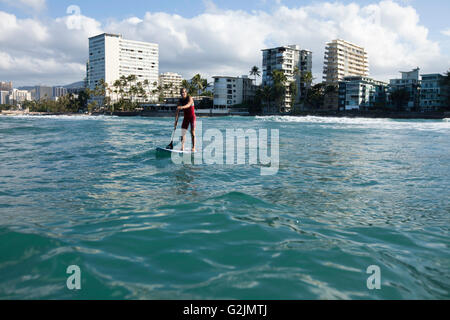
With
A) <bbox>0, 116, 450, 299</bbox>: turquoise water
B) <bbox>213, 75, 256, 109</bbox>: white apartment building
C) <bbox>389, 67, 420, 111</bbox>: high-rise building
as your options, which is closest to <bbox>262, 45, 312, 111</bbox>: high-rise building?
<bbox>213, 75, 256, 109</bbox>: white apartment building

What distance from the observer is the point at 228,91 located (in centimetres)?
12012

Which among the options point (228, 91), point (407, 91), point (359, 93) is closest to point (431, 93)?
point (407, 91)

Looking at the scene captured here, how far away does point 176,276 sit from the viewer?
3.44m

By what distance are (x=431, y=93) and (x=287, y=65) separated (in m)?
45.0

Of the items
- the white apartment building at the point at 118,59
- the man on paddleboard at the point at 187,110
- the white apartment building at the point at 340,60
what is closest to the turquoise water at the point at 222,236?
the man on paddleboard at the point at 187,110

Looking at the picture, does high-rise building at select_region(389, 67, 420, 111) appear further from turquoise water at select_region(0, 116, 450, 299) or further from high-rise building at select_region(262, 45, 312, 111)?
turquoise water at select_region(0, 116, 450, 299)

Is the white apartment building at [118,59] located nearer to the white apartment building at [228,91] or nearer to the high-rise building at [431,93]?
the white apartment building at [228,91]

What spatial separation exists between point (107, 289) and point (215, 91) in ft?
393

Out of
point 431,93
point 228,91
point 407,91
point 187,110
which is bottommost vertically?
point 187,110

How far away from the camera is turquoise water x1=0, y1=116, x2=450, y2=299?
3.30m

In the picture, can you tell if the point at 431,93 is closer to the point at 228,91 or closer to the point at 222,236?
the point at 228,91

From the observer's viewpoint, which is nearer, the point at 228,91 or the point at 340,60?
the point at 228,91

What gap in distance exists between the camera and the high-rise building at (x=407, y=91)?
95.9 m
